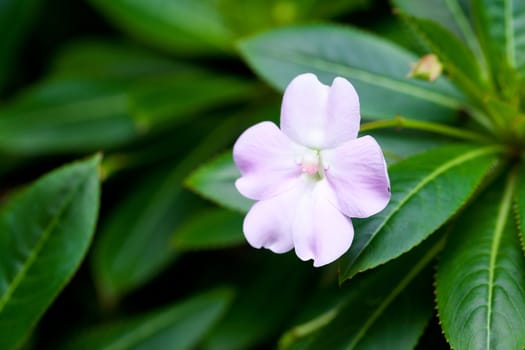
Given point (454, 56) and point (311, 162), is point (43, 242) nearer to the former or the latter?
point (311, 162)

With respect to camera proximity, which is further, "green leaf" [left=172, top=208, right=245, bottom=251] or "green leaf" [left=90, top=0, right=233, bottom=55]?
"green leaf" [left=90, top=0, right=233, bottom=55]

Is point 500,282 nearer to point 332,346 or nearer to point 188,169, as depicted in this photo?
point 332,346

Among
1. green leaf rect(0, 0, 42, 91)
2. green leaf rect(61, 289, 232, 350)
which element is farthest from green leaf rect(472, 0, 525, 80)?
green leaf rect(0, 0, 42, 91)

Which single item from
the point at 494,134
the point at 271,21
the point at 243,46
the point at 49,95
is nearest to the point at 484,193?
the point at 494,134

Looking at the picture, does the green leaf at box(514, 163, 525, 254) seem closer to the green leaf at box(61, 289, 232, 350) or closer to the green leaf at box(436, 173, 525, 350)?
the green leaf at box(436, 173, 525, 350)

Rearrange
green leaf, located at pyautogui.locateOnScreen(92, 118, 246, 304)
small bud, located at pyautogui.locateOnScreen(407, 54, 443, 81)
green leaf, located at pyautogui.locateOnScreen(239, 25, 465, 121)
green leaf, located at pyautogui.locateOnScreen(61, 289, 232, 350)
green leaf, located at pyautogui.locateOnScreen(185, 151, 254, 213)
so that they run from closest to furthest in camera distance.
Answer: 1. small bud, located at pyautogui.locateOnScreen(407, 54, 443, 81)
2. green leaf, located at pyautogui.locateOnScreen(185, 151, 254, 213)
3. green leaf, located at pyautogui.locateOnScreen(239, 25, 465, 121)
4. green leaf, located at pyautogui.locateOnScreen(61, 289, 232, 350)
5. green leaf, located at pyautogui.locateOnScreen(92, 118, 246, 304)

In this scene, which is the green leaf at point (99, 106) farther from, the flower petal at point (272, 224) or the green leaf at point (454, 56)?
the flower petal at point (272, 224)
